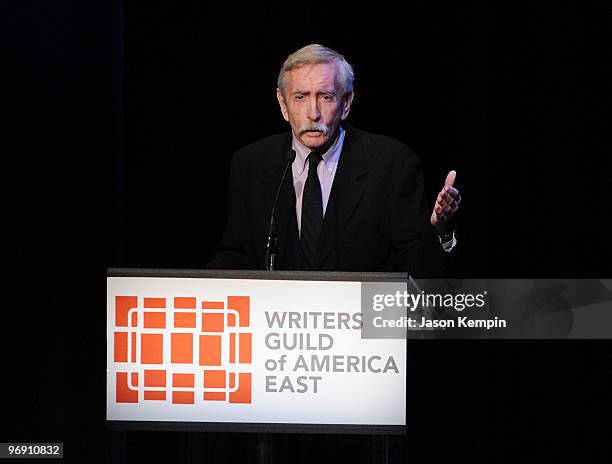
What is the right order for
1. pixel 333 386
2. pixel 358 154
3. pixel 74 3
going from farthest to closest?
pixel 74 3 → pixel 358 154 → pixel 333 386

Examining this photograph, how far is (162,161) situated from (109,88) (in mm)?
339

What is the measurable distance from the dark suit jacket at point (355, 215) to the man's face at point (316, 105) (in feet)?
0.34

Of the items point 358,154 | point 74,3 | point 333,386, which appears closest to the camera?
point 333,386

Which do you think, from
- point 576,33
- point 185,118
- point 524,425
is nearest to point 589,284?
point 524,425

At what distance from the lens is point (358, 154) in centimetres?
392

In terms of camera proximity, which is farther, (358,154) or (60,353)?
(60,353)

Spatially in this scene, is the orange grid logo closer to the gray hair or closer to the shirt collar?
the shirt collar

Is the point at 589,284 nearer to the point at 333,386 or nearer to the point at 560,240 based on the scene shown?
the point at 560,240

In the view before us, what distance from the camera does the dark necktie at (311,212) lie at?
3.84m

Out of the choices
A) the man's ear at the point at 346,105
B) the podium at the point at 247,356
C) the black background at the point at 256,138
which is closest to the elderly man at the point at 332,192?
the man's ear at the point at 346,105

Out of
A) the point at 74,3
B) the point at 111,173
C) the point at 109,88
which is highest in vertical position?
the point at 74,3

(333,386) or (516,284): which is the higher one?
(516,284)

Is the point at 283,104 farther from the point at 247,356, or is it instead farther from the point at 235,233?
the point at 247,356

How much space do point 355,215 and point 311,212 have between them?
15cm
